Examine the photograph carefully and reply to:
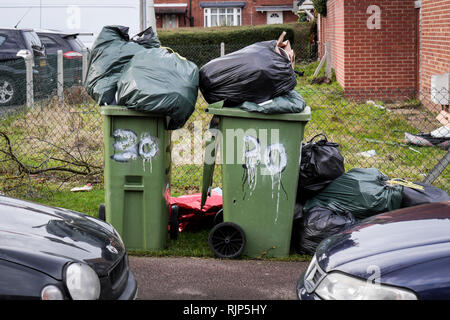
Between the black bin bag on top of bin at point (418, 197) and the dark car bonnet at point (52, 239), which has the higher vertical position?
the dark car bonnet at point (52, 239)

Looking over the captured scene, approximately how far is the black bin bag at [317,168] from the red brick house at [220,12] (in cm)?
3382

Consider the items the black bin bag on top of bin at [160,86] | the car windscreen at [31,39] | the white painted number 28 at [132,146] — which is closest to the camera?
the black bin bag on top of bin at [160,86]

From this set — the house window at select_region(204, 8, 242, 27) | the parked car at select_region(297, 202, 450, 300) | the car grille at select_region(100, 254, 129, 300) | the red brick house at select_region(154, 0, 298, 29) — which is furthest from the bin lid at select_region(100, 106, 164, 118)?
the house window at select_region(204, 8, 242, 27)

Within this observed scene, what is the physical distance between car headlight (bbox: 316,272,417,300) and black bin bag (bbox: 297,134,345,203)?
235 cm

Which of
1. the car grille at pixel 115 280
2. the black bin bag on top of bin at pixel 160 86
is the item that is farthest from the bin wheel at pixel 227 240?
the car grille at pixel 115 280

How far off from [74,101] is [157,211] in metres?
6.73

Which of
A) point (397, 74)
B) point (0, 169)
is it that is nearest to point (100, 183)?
point (0, 169)

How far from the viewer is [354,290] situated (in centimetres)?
329

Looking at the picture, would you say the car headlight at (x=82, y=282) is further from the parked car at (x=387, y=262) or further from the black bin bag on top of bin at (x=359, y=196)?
the black bin bag on top of bin at (x=359, y=196)

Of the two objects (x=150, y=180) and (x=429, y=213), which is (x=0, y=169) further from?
(x=429, y=213)

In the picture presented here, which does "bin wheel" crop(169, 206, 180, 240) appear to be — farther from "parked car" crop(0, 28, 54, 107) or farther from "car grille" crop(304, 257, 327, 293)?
"parked car" crop(0, 28, 54, 107)

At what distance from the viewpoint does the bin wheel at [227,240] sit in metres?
5.55

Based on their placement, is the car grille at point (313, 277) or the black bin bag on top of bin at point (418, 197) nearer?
the car grille at point (313, 277)
